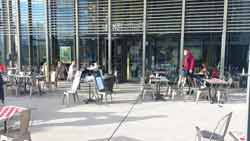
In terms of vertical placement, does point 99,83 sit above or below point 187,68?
below

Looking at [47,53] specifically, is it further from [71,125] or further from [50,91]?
[71,125]

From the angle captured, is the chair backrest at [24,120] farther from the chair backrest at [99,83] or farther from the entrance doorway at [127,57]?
the entrance doorway at [127,57]

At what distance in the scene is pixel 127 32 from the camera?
1164 centimetres

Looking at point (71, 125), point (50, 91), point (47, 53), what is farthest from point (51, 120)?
point (47, 53)

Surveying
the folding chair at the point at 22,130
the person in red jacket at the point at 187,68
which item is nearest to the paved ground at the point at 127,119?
the folding chair at the point at 22,130

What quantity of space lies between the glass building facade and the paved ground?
2.54 m

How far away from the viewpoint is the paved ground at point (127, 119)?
17.9ft

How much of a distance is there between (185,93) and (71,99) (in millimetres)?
4115

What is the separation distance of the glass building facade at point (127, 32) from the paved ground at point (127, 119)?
254cm

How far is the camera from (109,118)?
670 centimetres

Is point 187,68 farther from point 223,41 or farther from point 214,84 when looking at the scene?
point 223,41

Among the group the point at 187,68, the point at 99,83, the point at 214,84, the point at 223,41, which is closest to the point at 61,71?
the point at 99,83

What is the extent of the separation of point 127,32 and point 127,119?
579 centimetres

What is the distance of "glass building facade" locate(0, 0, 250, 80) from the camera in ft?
34.4
